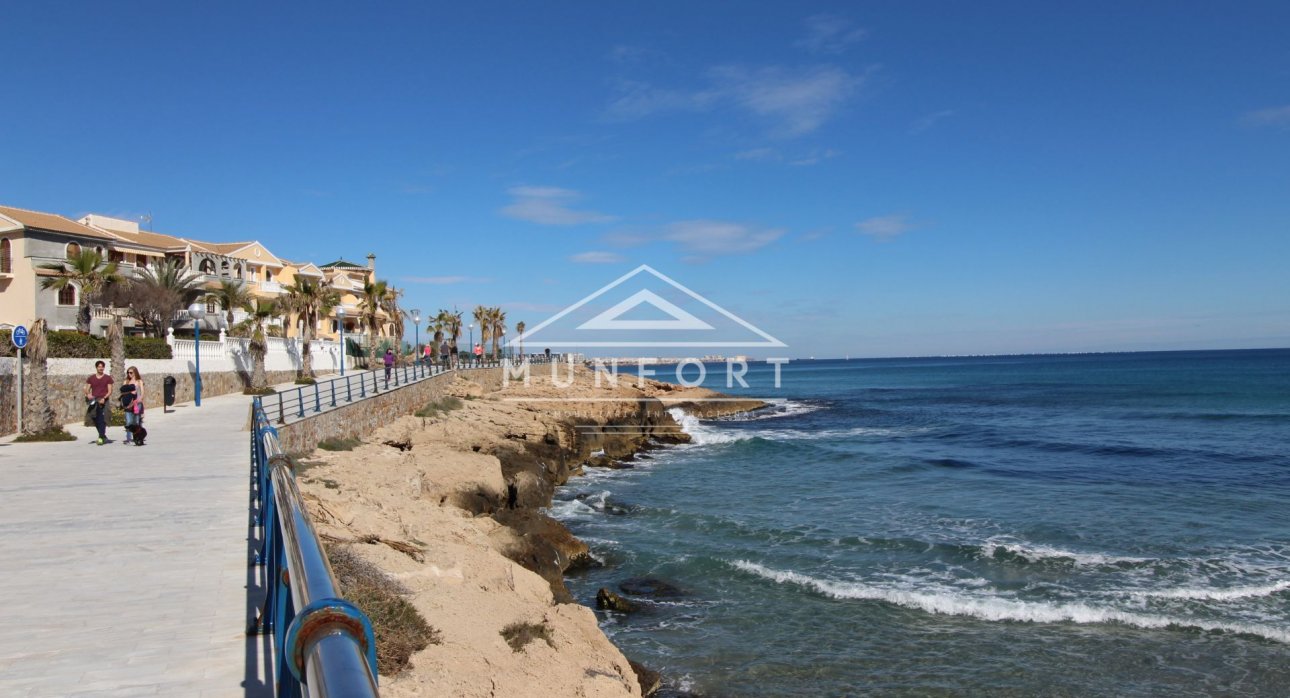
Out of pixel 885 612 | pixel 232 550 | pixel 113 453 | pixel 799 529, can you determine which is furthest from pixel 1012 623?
pixel 113 453

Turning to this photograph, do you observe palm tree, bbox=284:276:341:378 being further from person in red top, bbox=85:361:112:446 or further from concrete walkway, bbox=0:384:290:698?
concrete walkway, bbox=0:384:290:698

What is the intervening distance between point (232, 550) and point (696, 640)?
21.6 feet

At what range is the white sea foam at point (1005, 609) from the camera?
11.6m

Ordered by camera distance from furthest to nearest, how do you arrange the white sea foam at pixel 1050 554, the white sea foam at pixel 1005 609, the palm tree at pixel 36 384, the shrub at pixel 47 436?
the palm tree at pixel 36 384
the shrub at pixel 47 436
the white sea foam at pixel 1050 554
the white sea foam at pixel 1005 609

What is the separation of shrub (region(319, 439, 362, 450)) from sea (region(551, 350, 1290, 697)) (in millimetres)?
5337

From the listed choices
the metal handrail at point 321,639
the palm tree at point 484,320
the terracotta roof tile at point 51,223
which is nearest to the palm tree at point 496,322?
the palm tree at point 484,320

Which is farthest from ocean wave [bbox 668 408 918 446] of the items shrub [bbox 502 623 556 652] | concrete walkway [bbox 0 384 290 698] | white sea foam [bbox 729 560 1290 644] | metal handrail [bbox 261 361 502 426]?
shrub [bbox 502 623 556 652]

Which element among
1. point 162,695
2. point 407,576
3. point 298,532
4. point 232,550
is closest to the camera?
point 298,532

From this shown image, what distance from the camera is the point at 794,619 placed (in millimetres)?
12359

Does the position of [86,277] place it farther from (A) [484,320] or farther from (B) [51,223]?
(A) [484,320]

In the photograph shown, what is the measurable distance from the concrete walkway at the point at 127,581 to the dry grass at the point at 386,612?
950 millimetres

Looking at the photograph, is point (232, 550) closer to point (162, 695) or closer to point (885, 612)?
point (162, 695)

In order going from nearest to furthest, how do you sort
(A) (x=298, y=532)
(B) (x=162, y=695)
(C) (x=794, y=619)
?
(A) (x=298, y=532) < (B) (x=162, y=695) < (C) (x=794, y=619)

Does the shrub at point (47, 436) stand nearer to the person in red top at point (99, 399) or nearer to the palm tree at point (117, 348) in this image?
the person in red top at point (99, 399)
